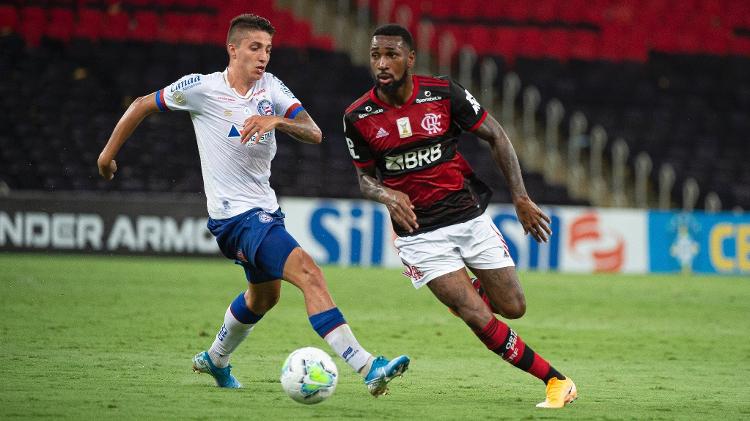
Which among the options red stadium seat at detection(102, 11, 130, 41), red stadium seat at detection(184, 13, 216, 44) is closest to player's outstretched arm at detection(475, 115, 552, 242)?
red stadium seat at detection(184, 13, 216, 44)

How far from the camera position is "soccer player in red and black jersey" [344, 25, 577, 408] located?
24.5 feet

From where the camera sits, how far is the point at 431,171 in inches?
303

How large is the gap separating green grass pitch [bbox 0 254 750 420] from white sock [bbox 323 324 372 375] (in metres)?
0.28

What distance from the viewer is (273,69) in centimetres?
2383

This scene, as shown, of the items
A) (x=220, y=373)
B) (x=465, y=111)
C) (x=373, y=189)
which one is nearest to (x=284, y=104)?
(x=373, y=189)

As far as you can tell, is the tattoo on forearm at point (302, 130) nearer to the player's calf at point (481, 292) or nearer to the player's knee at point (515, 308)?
the player's calf at point (481, 292)

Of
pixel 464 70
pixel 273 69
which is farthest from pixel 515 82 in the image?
pixel 273 69

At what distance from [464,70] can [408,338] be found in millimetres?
14851

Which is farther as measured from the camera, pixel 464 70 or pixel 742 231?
pixel 464 70

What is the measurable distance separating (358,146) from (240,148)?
798 mm

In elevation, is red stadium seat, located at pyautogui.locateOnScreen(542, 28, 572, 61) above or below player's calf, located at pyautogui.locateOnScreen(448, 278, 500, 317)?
above

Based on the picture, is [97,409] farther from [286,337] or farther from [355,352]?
[286,337]

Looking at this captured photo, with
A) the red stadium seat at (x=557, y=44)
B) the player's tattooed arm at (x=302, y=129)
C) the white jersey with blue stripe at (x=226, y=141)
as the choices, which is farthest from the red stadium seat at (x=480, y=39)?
the player's tattooed arm at (x=302, y=129)

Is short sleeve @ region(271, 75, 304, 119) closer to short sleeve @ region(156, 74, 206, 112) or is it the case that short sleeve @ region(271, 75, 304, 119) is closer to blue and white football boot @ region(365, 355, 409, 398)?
short sleeve @ region(156, 74, 206, 112)
